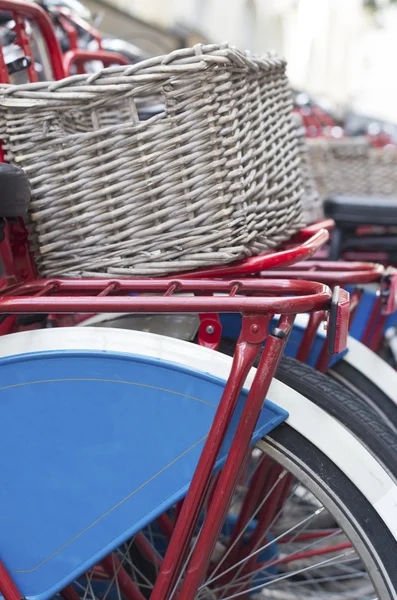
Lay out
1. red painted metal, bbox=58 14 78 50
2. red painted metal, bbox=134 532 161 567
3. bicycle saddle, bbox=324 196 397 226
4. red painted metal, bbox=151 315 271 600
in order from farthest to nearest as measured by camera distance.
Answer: bicycle saddle, bbox=324 196 397 226
red painted metal, bbox=58 14 78 50
red painted metal, bbox=134 532 161 567
red painted metal, bbox=151 315 271 600

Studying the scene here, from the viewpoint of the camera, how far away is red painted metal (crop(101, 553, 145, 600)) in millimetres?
1002

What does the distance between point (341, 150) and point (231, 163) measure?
1.49 meters

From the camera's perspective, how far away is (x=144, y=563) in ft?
3.60

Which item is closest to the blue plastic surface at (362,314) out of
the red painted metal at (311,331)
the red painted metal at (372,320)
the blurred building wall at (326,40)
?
the red painted metal at (372,320)

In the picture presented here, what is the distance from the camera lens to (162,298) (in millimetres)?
810

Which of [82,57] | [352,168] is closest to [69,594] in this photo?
[82,57]

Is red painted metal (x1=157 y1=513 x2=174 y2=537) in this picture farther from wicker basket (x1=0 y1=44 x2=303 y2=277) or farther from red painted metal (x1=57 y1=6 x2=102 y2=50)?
red painted metal (x1=57 y1=6 x2=102 y2=50)

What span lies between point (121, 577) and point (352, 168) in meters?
1.66

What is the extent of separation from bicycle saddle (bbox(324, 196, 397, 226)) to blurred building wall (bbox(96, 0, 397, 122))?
6.88 metres

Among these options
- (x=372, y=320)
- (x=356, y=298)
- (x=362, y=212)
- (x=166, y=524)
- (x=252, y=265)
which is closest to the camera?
(x=252, y=265)

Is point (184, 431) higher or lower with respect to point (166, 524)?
higher

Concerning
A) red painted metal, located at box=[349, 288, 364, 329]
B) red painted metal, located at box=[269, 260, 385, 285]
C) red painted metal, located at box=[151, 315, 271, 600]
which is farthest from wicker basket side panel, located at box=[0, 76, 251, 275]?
red painted metal, located at box=[349, 288, 364, 329]

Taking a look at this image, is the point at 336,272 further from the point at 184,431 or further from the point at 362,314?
the point at 184,431

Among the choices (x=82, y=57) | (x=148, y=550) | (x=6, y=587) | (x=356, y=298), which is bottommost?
(x=148, y=550)
